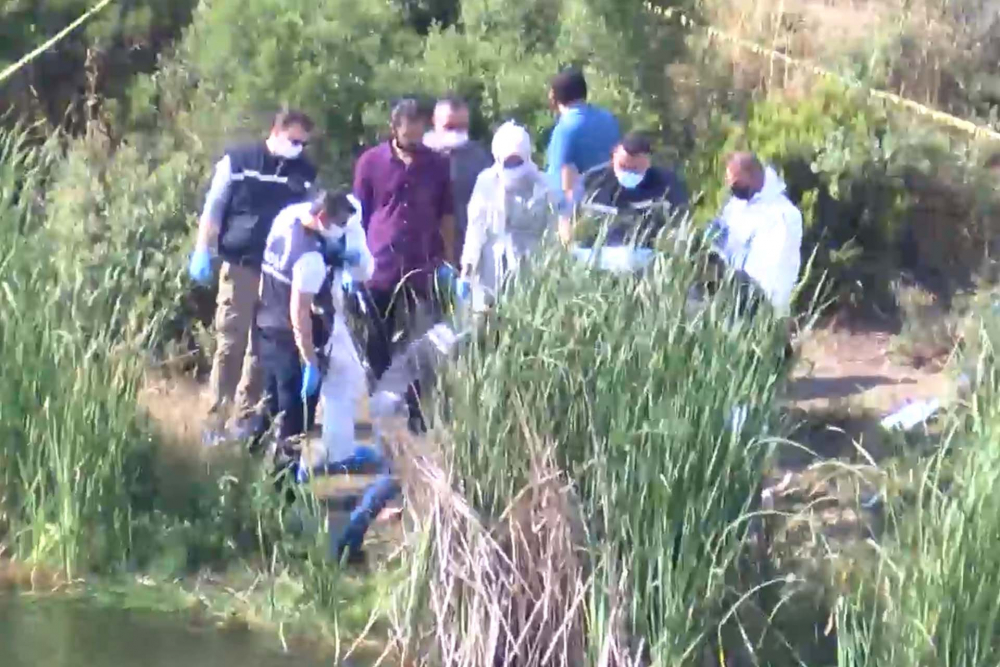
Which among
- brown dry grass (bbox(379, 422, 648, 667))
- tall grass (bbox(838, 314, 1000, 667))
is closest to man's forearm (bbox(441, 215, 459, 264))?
brown dry grass (bbox(379, 422, 648, 667))

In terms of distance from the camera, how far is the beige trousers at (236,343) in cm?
834

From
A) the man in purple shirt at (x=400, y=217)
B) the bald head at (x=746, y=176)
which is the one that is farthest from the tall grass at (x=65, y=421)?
the bald head at (x=746, y=176)

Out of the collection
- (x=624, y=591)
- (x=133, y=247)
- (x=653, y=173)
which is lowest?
(x=133, y=247)

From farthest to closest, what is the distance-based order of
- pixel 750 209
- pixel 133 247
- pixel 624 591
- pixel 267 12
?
pixel 267 12
pixel 133 247
pixel 750 209
pixel 624 591

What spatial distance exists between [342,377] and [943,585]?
3.41 m

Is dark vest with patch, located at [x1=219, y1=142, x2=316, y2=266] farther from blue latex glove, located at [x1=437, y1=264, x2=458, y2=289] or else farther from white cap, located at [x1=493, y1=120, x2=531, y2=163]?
white cap, located at [x1=493, y1=120, x2=531, y2=163]

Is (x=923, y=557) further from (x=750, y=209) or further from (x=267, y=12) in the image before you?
(x=267, y=12)

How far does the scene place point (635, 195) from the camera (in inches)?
305

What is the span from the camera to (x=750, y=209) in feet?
25.3

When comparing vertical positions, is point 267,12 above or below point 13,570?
above

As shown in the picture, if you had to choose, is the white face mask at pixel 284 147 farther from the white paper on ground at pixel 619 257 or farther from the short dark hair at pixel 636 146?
the white paper on ground at pixel 619 257

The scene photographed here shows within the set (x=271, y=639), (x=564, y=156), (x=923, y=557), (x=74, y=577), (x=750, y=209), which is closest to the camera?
(x=923, y=557)

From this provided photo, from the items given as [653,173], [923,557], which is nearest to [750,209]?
[653,173]

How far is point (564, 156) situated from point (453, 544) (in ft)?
10.5
